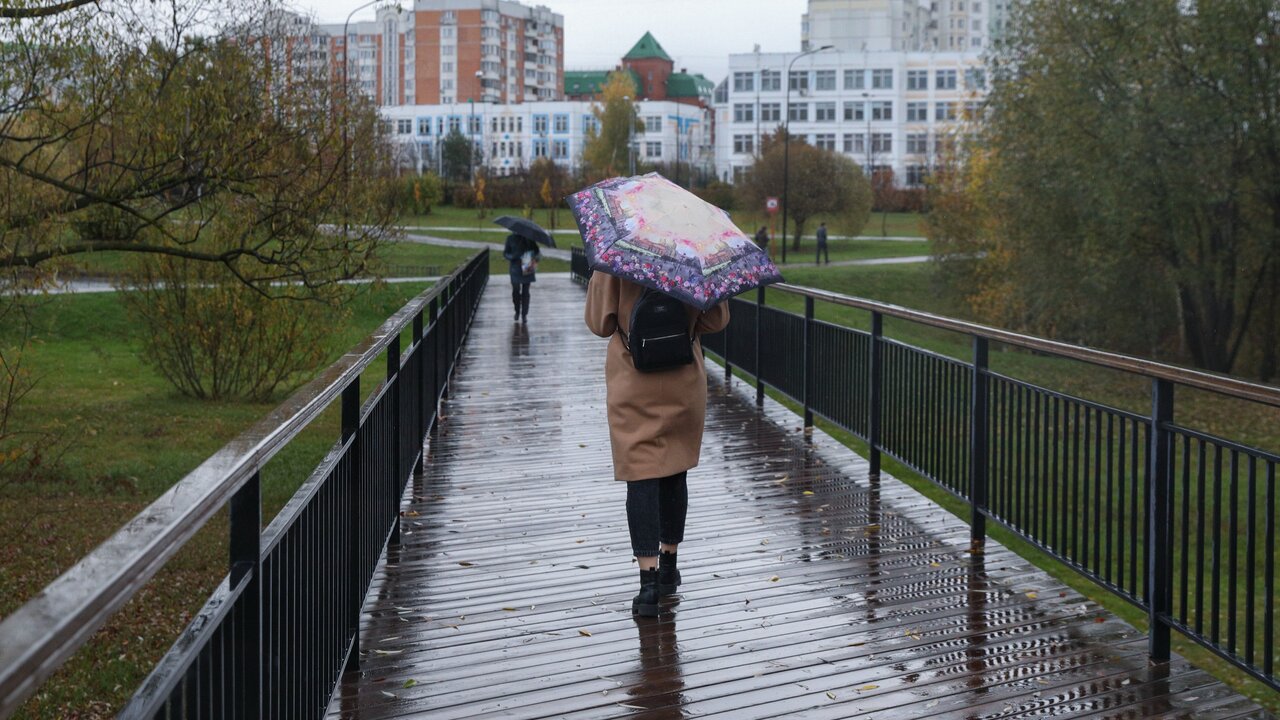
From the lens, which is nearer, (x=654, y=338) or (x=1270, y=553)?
(x=1270, y=553)

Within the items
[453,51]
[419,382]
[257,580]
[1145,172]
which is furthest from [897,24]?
[257,580]

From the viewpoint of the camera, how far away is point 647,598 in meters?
5.43

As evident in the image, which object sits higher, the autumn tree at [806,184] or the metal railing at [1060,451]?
the autumn tree at [806,184]

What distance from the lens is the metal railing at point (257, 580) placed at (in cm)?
171

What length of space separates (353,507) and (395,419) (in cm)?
176

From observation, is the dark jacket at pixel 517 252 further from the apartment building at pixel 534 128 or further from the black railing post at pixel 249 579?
the apartment building at pixel 534 128

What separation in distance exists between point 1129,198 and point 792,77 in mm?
91414

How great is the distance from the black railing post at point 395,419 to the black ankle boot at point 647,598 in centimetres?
150

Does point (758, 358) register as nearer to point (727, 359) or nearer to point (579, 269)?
point (727, 359)

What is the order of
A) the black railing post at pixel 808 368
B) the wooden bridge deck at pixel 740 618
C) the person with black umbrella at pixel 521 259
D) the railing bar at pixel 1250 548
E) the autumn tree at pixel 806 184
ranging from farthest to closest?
1. the autumn tree at pixel 806 184
2. the person with black umbrella at pixel 521 259
3. the black railing post at pixel 808 368
4. the wooden bridge deck at pixel 740 618
5. the railing bar at pixel 1250 548

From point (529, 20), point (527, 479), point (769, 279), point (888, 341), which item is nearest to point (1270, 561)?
point (769, 279)

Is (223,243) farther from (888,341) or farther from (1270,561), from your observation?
(1270,561)

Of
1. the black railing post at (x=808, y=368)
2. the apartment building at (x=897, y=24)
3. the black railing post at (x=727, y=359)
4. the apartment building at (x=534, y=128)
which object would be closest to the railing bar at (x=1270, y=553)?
the black railing post at (x=808, y=368)

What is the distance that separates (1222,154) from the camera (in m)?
28.0
